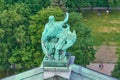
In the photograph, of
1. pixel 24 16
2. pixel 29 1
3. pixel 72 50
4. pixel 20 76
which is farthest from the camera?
pixel 29 1

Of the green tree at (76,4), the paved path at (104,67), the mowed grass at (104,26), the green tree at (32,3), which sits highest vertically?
the green tree at (32,3)

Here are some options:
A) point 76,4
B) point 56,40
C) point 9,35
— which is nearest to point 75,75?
point 56,40

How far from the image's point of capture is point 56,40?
3378 centimetres

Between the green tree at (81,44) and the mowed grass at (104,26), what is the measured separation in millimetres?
14613

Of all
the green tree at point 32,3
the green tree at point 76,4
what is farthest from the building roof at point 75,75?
the green tree at point 76,4

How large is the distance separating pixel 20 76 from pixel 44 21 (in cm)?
1608

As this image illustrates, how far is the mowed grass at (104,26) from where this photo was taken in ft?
230

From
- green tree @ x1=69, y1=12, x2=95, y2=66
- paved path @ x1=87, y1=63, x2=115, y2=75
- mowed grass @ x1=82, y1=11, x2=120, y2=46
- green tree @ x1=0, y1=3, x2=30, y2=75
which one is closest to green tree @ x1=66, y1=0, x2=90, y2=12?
mowed grass @ x1=82, y1=11, x2=120, y2=46

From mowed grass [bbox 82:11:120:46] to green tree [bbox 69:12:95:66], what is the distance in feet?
47.9

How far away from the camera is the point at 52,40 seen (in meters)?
33.8

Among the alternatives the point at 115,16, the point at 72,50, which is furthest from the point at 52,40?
the point at 115,16

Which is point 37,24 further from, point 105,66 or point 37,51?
point 105,66

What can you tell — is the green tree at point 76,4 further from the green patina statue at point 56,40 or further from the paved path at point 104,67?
the green patina statue at point 56,40

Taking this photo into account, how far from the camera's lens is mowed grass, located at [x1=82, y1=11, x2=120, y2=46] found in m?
70.2
